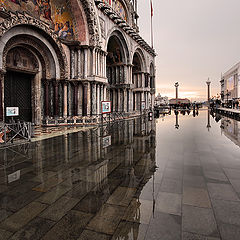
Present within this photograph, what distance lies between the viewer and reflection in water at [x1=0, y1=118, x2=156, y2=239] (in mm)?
2994

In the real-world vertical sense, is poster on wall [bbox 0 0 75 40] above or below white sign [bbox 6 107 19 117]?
above

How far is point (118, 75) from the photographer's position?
2770cm

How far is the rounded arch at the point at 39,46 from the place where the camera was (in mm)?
12695

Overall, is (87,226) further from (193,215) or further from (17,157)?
(17,157)

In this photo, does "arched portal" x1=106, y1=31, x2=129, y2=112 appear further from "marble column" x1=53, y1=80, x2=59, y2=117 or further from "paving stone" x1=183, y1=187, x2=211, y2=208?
"paving stone" x1=183, y1=187, x2=211, y2=208

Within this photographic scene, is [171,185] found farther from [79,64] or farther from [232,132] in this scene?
[79,64]

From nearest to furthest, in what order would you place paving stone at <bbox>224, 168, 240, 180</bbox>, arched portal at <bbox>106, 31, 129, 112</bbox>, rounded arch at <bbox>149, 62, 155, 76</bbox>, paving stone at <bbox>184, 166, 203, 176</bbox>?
paving stone at <bbox>224, 168, 240, 180</bbox> → paving stone at <bbox>184, 166, 203, 176</bbox> → arched portal at <bbox>106, 31, 129, 112</bbox> → rounded arch at <bbox>149, 62, 155, 76</bbox>

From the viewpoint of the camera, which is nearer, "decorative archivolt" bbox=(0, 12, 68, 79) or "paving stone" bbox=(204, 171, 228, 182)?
"paving stone" bbox=(204, 171, 228, 182)

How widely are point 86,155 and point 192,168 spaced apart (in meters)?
3.74

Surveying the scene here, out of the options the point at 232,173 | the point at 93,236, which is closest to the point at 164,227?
the point at 93,236

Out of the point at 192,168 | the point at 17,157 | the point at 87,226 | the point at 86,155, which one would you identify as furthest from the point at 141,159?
the point at 17,157

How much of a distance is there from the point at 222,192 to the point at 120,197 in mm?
2184

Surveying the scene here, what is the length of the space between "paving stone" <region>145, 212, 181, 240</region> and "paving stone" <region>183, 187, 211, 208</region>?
65cm

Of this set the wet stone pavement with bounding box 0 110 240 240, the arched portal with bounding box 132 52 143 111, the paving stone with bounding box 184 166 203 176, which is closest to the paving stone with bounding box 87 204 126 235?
the wet stone pavement with bounding box 0 110 240 240
